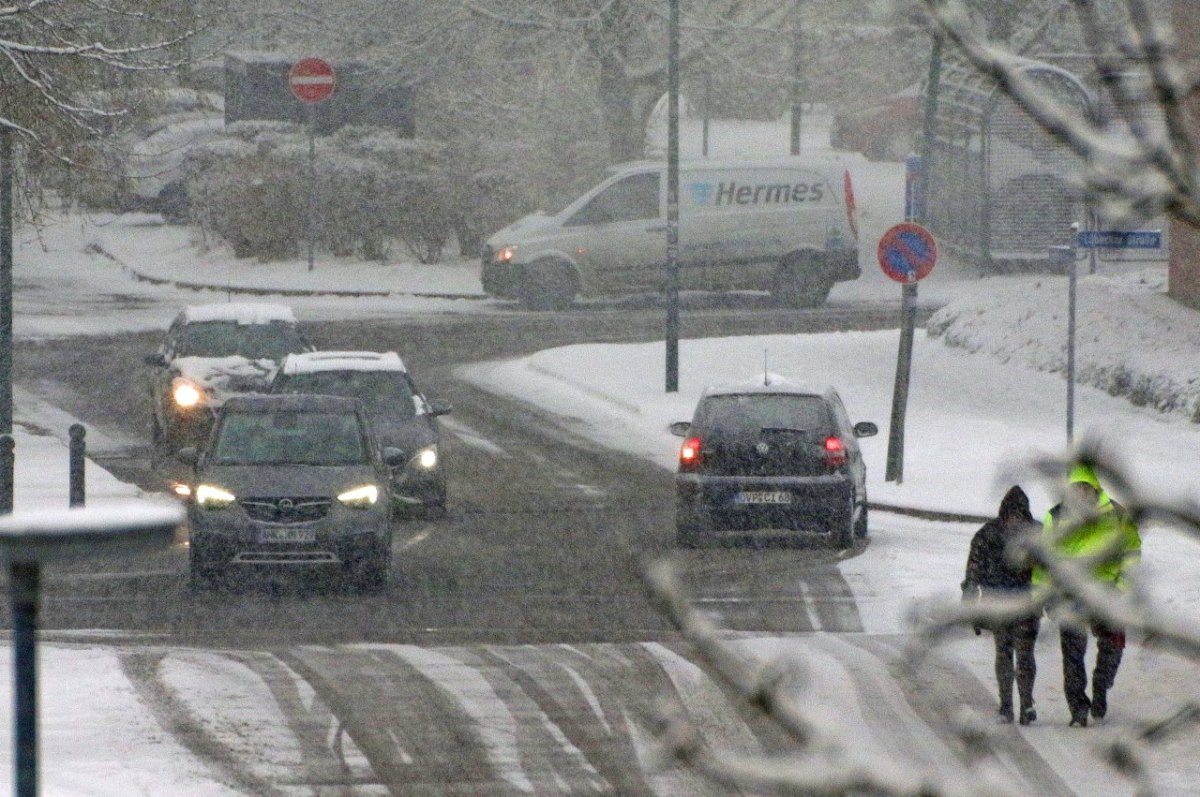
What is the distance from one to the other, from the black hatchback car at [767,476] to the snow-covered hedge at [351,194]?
88.8ft

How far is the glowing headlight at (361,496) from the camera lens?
15555 millimetres

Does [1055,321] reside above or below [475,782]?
above

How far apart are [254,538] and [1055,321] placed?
52.1ft

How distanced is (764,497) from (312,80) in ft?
96.8

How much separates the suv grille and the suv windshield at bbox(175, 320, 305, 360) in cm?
814

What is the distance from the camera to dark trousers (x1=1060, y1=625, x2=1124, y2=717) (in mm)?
11141

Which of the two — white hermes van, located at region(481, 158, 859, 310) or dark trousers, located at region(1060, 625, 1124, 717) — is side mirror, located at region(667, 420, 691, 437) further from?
white hermes van, located at region(481, 158, 859, 310)

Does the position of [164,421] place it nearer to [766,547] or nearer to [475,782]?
[766,547]

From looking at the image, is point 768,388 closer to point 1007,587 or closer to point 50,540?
point 1007,587

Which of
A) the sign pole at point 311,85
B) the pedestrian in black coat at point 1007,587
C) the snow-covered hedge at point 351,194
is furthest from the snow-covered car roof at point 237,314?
the sign pole at point 311,85

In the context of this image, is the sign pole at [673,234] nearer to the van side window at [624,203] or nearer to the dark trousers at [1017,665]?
the van side window at [624,203]

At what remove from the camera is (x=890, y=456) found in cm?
2130

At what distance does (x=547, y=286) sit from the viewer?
39.3 m

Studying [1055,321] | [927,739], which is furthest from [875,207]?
[927,739]
